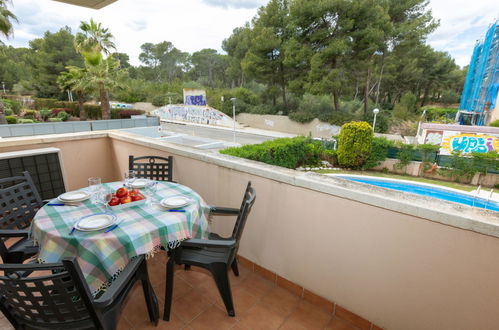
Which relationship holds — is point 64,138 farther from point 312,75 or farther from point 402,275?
point 312,75

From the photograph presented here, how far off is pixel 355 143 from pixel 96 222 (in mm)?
10288

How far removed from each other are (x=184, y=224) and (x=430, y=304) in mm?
1393

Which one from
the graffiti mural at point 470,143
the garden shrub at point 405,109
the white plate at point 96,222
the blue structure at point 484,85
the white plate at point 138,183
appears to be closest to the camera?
the white plate at point 96,222

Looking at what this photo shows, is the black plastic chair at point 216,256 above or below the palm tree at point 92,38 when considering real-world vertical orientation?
below

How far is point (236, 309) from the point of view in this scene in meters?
1.72

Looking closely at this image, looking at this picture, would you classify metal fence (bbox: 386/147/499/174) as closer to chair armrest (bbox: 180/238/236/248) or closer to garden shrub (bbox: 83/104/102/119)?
chair armrest (bbox: 180/238/236/248)

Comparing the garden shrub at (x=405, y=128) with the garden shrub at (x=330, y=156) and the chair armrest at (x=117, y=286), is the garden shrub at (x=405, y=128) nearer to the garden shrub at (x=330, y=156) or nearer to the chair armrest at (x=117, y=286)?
the garden shrub at (x=330, y=156)

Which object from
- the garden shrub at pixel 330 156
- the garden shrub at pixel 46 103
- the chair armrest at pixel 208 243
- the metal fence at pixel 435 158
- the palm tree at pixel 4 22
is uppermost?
the palm tree at pixel 4 22

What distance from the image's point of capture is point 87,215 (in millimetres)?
1472

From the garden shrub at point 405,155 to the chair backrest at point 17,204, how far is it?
37.4 ft

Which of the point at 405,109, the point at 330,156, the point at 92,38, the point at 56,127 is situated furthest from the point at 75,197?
the point at 405,109

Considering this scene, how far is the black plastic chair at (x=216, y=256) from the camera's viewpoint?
144 centimetres

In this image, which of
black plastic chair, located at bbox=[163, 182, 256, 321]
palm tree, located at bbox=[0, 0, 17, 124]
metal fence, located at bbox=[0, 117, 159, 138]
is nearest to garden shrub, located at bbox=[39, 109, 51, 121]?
palm tree, located at bbox=[0, 0, 17, 124]

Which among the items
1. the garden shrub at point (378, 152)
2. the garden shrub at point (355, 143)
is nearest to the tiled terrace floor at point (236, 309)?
the garden shrub at point (355, 143)
